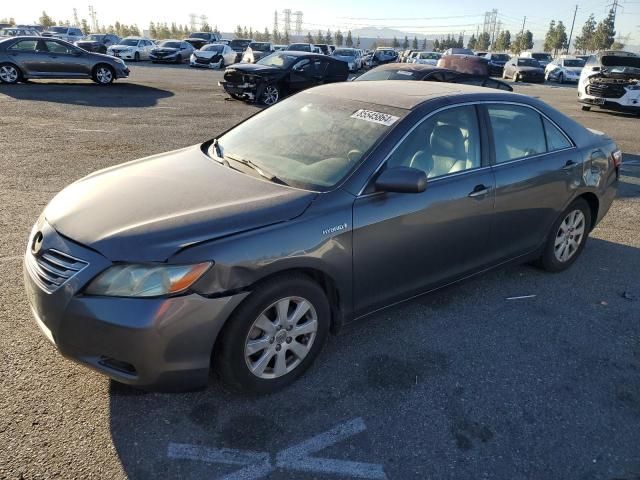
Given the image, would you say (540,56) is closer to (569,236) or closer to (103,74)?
(103,74)

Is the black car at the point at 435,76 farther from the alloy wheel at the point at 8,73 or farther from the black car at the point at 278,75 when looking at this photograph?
the alloy wheel at the point at 8,73

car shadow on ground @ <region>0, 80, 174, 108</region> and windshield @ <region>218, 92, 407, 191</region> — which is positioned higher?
windshield @ <region>218, 92, 407, 191</region>

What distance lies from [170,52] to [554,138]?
31.0 m

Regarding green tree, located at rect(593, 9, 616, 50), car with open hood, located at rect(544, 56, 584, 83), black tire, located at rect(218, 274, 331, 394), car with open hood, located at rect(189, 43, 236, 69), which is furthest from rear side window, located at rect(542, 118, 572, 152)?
green tree, located at rect(593, 9, 616, 50)

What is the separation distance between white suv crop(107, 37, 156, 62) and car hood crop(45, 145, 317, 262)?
32.4 m

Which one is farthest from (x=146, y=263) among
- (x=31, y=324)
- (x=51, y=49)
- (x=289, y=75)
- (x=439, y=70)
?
(x=51, y=49)

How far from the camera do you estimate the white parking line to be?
241 centimetres

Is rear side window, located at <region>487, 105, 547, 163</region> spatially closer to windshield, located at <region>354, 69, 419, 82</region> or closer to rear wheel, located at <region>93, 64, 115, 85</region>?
windshield, located at <region>354, 69, 419, 82</region>

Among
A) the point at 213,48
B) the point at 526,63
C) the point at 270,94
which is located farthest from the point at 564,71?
the point at 270,94

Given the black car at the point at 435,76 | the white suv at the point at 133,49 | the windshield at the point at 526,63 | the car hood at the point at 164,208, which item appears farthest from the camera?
the white suv at the point at 133,49

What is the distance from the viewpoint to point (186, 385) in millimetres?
2600

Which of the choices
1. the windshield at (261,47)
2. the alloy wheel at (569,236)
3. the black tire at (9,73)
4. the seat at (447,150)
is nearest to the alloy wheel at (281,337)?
the seat at (447,150)

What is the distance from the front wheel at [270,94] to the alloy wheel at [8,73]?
8.09 meters

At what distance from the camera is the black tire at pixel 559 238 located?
4.43 meters
